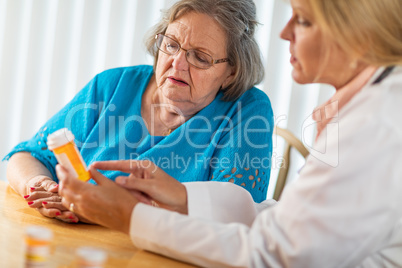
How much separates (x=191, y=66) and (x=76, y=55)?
4.52 feet

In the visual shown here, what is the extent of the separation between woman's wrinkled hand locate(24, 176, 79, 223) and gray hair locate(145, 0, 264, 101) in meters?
0.74

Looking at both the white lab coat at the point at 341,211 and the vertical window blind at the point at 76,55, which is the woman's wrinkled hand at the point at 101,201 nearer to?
the white lab coat at the point at 341,211

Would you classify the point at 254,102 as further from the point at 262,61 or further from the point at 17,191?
the point at 17,191

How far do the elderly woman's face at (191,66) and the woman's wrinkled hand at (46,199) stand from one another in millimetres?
539

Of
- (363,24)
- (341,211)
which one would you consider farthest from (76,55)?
(341,211)

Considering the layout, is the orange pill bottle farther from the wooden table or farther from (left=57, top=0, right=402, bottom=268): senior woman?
the wooden table

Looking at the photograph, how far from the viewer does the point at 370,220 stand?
34.2 inches

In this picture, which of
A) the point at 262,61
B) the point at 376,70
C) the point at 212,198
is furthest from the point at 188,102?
the point at 376,70

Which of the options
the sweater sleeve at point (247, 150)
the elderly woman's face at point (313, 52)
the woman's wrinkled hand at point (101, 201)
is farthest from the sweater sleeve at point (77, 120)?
the elderly woman's face at point (313, 52)

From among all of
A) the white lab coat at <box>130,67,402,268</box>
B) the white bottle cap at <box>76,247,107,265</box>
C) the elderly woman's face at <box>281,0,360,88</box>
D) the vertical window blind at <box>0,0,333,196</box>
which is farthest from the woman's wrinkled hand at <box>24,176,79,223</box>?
the vertical window blind at <box>0,0,333,196</box>

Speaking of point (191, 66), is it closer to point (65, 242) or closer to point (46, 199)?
point (46, 199)

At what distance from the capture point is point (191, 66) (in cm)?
173

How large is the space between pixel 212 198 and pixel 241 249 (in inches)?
9.7

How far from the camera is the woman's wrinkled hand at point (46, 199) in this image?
1.32 meters
